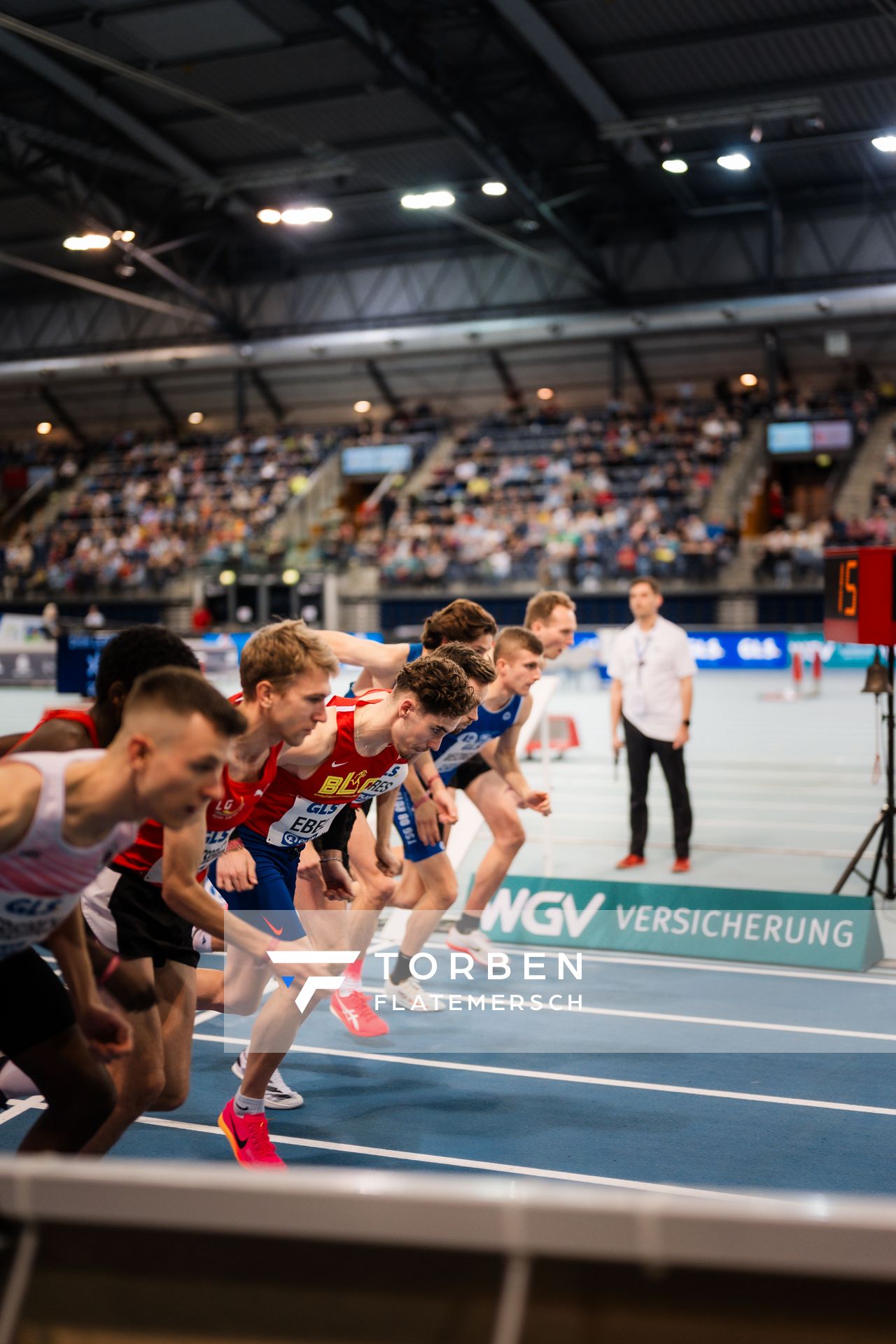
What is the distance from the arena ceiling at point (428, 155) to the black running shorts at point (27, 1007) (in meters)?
16.9

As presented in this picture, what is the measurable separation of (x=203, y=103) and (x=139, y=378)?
24.1 meters

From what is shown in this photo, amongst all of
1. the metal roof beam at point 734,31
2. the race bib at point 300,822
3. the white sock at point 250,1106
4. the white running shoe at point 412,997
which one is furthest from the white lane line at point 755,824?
the metal roof beam at point 734,31

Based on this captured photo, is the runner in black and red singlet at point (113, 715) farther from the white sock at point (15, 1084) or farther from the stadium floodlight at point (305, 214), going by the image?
the stadium floodlight at point (305, 214)

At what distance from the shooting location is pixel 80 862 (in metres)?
3.11

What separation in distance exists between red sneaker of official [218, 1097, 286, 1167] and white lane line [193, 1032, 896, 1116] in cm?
151

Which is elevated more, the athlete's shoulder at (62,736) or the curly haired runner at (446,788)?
the athlete's shoulder at (62,736)

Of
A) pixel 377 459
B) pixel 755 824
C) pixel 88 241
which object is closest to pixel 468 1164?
pixel 755 824

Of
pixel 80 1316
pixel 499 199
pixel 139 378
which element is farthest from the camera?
pixel 139 378

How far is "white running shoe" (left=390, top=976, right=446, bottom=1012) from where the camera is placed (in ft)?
23.0

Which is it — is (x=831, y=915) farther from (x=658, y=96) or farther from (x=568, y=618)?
(x=658, y=96)

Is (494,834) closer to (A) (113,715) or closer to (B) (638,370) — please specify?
(A) (113,715)

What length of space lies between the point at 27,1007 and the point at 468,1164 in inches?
82.7

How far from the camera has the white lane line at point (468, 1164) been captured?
14.9ft

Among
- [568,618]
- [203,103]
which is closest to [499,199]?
[203,103]
